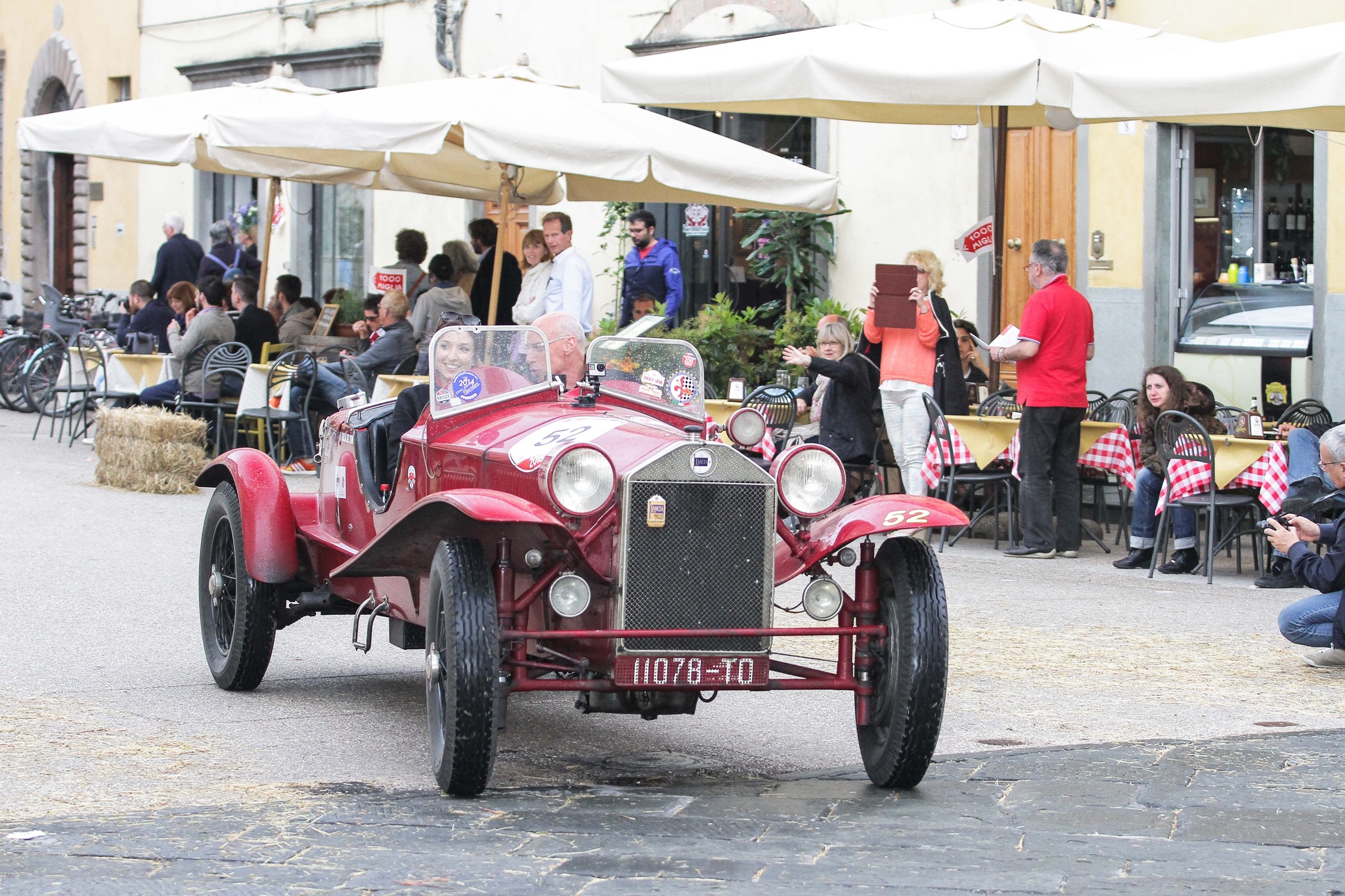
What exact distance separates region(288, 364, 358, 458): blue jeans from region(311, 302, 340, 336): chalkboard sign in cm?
152

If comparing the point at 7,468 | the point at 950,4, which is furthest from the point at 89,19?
the point at 950,4

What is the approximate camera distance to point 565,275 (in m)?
12.8

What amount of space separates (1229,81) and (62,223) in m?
22.0

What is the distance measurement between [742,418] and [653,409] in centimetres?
47

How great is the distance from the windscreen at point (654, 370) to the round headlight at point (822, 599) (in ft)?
3.77

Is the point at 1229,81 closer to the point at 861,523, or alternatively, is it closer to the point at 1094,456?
the point at 1094,456

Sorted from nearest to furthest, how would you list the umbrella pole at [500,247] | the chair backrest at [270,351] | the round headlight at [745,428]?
the round headlight at [745,428], the umbrella pole at [500,247], the chair backrest at [270,351]

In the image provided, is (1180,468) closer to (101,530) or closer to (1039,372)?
(1039,372)

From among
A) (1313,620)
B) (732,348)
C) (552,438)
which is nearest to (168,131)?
(732,348)

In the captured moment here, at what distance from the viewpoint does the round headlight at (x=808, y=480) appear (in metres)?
5.35

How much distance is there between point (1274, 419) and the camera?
11.7m

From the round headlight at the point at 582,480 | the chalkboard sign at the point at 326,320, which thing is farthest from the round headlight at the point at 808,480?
the chalkboard sign at the point at 326,320

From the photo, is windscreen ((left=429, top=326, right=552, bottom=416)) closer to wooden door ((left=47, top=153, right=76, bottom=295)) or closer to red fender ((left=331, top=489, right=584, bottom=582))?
red fender ((left=331, top=489, right=584, bottom=582))

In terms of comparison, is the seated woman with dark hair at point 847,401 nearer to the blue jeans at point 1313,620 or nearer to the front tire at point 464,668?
the blue jeans at point 1313,620
